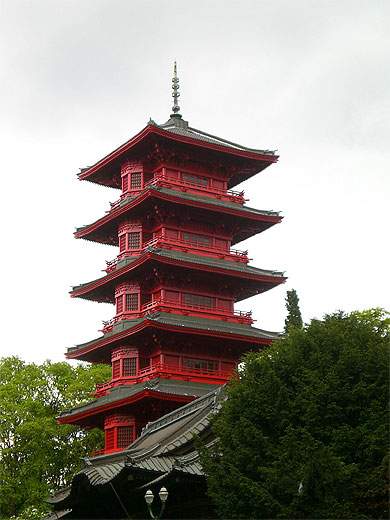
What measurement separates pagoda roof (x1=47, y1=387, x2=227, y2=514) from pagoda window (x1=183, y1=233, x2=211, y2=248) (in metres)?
17.7

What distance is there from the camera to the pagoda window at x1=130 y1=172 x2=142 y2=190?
165ft

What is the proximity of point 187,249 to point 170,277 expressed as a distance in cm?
218

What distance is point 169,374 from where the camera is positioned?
43.3m

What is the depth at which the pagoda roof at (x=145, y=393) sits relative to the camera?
4169 centimetres

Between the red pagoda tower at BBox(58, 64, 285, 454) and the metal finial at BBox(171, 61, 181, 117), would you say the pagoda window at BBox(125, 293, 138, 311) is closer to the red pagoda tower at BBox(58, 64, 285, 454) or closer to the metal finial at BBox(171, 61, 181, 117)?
the red pagoda tower at BBox(58, 64, 285, 454)

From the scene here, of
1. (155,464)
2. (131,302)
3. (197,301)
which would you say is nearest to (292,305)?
(197,301)

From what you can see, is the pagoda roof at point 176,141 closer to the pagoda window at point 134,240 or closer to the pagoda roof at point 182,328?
the pagoda window at point 134,240

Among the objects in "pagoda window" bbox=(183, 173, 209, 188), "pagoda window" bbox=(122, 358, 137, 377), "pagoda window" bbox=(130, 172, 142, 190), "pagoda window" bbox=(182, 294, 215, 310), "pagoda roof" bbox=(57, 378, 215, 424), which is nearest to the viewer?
"pagoda roof" bbox=(57, 378, 215, 424)

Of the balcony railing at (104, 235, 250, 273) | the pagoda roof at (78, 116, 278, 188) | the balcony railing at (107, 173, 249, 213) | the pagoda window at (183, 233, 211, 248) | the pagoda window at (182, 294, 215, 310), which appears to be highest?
the pagoda roof at (78, 116, 278, 188)

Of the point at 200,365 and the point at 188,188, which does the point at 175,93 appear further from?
the point at 200,365

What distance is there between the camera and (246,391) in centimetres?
2375

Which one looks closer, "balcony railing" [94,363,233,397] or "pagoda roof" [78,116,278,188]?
"balcony railing" [94,363,233,397]

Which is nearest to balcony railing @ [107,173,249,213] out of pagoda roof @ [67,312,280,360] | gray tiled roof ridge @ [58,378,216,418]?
pagoda roof @ [67,312,280,360]

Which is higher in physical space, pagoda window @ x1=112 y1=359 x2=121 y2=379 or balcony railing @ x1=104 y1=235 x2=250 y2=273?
balcony railing @ x1=104 y1=235 x2=250 y2=273
